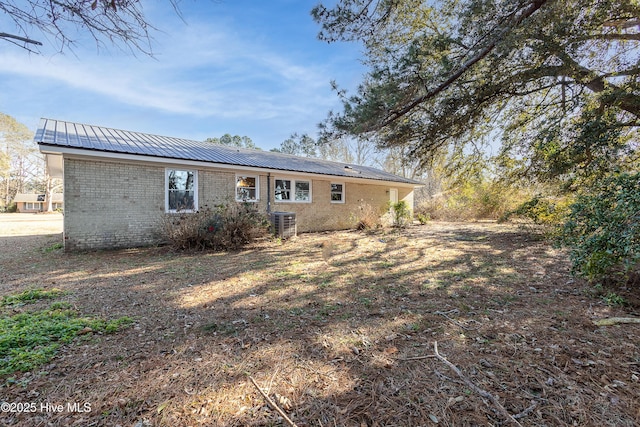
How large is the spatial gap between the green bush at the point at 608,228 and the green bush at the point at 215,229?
7.16 metres

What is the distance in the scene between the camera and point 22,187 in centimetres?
4275

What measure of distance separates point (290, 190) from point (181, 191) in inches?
181

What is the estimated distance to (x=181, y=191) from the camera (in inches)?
361

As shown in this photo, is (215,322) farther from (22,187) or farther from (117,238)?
(22,187)

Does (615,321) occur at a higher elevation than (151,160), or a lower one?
lower

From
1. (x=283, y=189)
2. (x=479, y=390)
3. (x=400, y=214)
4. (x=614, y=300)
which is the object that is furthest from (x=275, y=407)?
(x=400, y=214)

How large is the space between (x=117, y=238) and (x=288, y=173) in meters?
6.44

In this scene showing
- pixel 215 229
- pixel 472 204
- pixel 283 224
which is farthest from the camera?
pixel 472 204

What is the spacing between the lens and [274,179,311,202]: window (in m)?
11.8

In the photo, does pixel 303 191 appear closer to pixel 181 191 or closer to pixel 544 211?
pixel 181 191

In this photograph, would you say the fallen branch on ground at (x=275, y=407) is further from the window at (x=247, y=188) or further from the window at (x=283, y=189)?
the window at (x=283, y=189)

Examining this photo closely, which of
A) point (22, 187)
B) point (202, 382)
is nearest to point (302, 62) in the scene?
point (202, 382)

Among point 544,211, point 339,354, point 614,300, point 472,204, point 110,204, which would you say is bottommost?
point 339,354

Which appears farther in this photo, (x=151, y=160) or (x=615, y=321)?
(x=151, y=160)
